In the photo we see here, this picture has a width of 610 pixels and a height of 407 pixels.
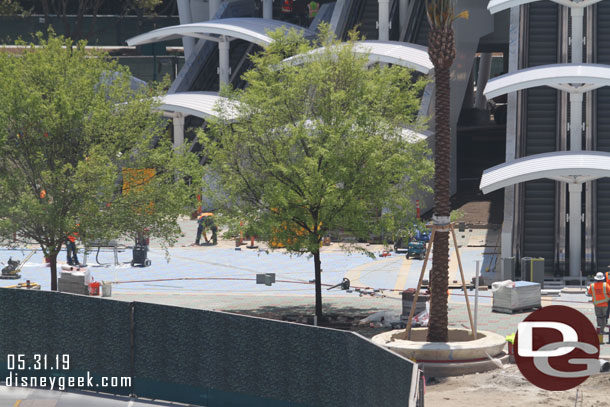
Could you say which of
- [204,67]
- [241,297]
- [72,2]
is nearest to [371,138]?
[241,297]

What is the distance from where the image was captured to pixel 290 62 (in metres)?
38.8

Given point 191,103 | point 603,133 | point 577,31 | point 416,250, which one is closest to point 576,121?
point 577,31

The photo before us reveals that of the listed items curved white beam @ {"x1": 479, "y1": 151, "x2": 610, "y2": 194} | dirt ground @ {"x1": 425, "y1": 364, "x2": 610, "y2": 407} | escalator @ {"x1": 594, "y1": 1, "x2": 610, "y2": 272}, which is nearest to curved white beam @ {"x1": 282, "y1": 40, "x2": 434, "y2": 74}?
escalator @ {"x1": 594, "y1": 1, "x2": 610, "y2": 272}

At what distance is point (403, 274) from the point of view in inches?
1758

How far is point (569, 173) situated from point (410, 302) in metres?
10.7

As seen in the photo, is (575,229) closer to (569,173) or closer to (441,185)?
(569,173)

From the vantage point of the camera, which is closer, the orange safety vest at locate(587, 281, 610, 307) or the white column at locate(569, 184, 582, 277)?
the orange safety vest at locate(587, 281, 610, 307)

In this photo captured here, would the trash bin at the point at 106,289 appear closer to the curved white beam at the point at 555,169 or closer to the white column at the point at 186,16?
the curved white beam at the point at 555,169

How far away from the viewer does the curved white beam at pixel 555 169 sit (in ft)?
134

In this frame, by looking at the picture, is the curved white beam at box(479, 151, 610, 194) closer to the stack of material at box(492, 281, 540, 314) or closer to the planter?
the stack of material at box(492, 281, 540, 314)

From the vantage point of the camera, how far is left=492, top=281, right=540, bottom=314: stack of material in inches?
1428

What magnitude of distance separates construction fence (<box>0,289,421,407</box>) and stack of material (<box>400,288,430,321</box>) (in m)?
11.0

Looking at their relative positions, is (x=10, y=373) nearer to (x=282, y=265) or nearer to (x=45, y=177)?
(x=45, y=177)

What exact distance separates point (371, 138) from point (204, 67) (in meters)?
42.2
